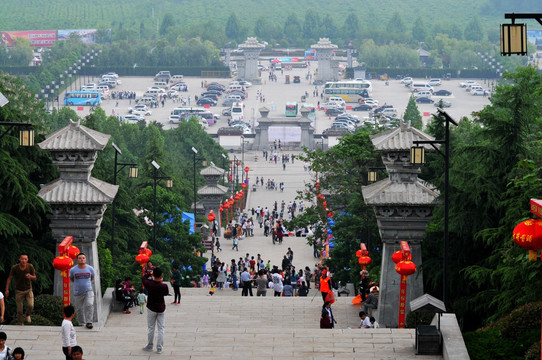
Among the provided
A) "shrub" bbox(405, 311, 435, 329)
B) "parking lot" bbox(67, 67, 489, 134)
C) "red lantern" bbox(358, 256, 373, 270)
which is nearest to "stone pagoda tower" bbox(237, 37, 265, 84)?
"parking lot" bbox(67, 67, 489, 134)

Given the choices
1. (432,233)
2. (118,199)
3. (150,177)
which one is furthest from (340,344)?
(150,177)

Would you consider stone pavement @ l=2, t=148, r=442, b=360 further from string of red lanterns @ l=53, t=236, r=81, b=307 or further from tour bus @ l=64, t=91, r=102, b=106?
tour bus @ l=64, t=91, r=102, b=106

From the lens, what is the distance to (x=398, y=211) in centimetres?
3672

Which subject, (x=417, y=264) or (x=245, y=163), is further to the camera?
(x=245, y=163)

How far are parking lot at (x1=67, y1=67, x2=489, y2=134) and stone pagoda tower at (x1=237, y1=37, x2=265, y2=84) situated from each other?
1.74 meters

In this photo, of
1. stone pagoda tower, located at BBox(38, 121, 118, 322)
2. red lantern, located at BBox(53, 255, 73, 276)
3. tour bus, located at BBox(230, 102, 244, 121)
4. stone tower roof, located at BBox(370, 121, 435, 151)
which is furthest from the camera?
tour bus, located at BBox(230, 102, 244, 121)

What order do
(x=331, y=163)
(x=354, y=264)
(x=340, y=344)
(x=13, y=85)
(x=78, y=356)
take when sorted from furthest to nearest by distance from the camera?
(x=13, y=85)
(x=331, y=163)
(x=354, y=264)
(x=340, y=344)
(x=78, y=356)

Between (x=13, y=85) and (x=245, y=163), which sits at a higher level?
(x=13, y=85)

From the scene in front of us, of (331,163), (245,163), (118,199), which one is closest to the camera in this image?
(118,199)

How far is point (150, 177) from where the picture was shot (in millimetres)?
70125

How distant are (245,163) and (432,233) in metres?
90.1

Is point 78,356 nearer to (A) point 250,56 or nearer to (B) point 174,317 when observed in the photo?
(B) point 174,317

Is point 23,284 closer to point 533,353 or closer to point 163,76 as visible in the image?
point 533,353

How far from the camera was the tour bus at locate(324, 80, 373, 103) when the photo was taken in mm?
174375
